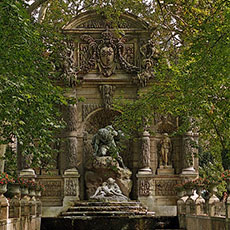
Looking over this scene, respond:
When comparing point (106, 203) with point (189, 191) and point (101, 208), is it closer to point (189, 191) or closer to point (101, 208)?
point (101, 208)

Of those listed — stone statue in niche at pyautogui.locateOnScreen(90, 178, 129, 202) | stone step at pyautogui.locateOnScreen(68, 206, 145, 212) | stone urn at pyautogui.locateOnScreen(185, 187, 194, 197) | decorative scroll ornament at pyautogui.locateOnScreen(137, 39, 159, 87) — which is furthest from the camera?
decorative scroll ornament at pyautogui.locateOnScreen(137, 39, 159, 87)

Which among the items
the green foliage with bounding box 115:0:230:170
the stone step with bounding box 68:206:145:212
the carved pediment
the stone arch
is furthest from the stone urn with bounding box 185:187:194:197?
the carved pediment

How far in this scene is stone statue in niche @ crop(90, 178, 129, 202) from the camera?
64.5 ft

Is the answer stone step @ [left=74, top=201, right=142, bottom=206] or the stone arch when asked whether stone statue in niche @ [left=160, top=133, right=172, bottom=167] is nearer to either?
the stone arch

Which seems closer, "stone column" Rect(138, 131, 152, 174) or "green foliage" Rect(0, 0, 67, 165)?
"green foliage" Rect(0, 0, 67, 165)

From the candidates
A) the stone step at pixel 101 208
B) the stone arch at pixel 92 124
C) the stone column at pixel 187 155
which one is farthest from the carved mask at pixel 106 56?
the stone step at pixel 101 208

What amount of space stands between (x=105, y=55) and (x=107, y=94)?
156 centimetres

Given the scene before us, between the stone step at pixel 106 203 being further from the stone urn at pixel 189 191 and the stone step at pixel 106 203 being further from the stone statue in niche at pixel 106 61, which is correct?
the stone statue in niche at pixel 106 61

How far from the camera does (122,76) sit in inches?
869

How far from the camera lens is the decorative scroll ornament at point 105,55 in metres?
22.0

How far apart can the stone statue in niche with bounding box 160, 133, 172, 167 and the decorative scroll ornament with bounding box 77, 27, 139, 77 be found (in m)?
2.93

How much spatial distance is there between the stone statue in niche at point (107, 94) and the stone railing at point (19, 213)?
4758 millimetres

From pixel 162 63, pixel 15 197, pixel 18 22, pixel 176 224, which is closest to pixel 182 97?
pixel 162 63

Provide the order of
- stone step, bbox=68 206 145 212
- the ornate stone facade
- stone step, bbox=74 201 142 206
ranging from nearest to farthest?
1. stone step, bbox=68 206 145 212
2. stone step, bbox=74 201 142 206
3. the ornate stone facade
